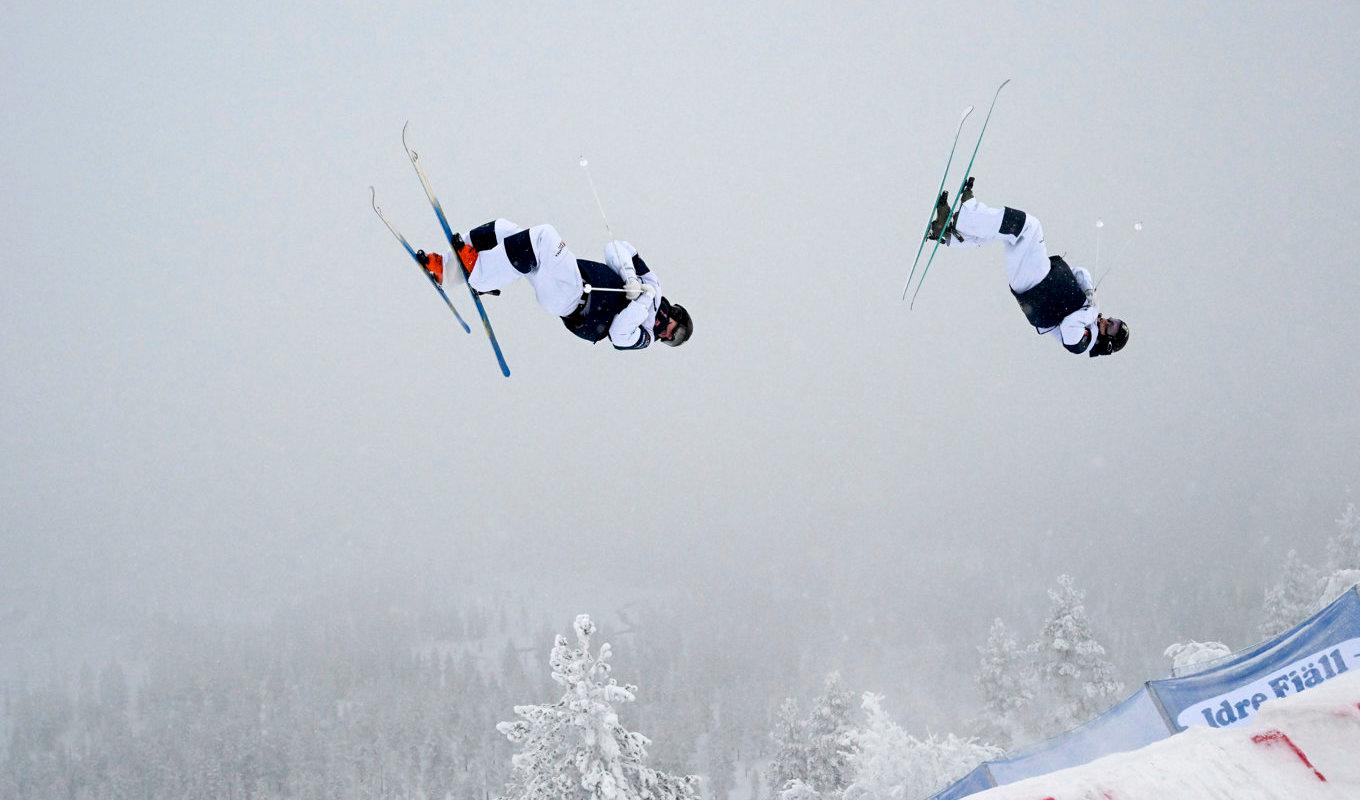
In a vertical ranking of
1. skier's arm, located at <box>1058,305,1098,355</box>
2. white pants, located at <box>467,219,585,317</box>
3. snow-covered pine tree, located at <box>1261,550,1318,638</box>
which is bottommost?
snow-covered pine tree, located at <box>1261,550,1318,638</box>

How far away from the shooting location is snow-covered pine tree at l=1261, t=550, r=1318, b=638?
1428 inches

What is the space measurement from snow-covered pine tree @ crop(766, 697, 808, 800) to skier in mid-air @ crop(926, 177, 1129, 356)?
83.3 feet

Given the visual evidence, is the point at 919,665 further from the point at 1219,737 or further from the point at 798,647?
the point at 1219,737

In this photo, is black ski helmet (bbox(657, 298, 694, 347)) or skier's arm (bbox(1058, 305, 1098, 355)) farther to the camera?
skier's arm (bbox(1058, 305, 1098, 355))

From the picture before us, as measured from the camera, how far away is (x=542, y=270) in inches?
308

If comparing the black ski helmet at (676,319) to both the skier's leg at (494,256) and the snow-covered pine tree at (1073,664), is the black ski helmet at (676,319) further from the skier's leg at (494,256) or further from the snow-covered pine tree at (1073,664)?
the snow-covered pine tree at (1073,664)

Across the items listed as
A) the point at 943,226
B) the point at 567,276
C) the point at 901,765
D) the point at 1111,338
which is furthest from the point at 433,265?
the point at 901,765

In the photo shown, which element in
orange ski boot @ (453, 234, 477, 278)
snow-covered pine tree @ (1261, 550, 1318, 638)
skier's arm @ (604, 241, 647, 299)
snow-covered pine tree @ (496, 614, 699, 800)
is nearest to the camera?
orange ski boot @ (453, 234, 477, 278)

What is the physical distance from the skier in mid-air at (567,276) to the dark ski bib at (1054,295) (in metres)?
5.03

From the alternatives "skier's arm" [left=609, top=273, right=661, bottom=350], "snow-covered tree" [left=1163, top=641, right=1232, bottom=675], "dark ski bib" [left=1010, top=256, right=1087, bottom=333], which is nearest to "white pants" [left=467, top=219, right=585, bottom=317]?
"skier's arm" [left=609, top=273, right=661, bottom=350]

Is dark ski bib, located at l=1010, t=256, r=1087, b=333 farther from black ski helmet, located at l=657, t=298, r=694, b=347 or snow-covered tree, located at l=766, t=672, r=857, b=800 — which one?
snow-covered tree, located at l=766, t=672, r=857, b=800

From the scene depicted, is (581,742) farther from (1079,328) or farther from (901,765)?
(901,765)

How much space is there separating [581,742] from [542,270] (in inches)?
328

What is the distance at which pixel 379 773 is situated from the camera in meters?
74.6
